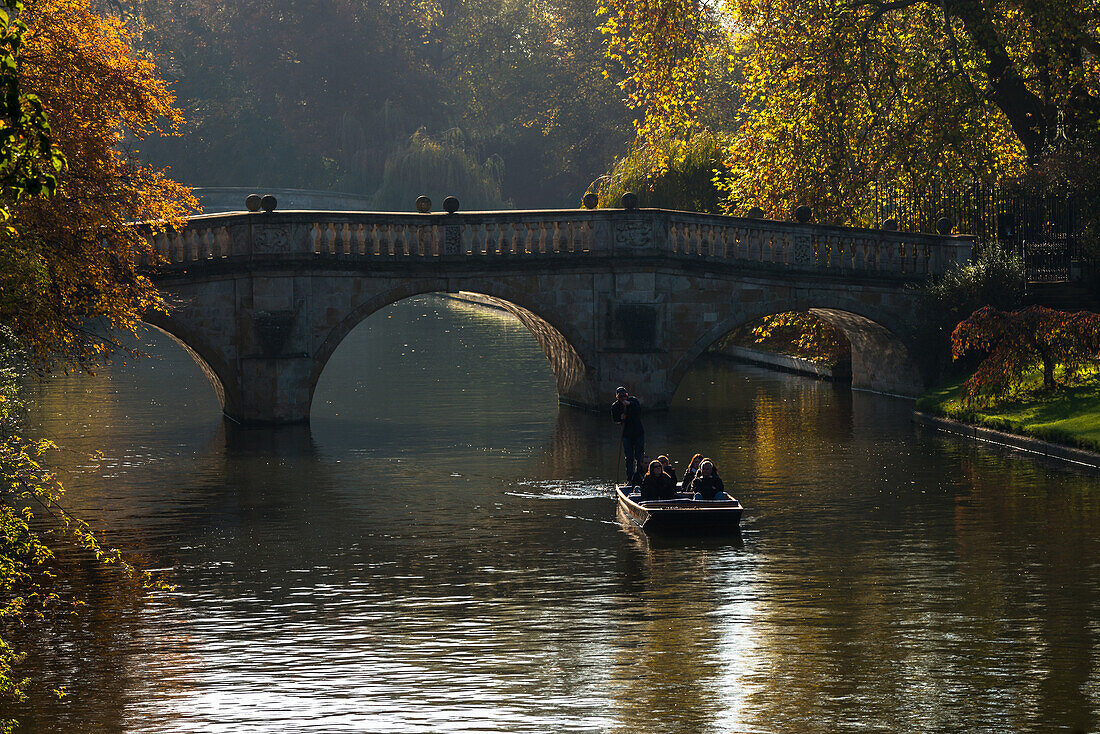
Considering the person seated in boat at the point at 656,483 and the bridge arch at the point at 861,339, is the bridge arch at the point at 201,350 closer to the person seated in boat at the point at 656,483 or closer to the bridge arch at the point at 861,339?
the bridge arch at the point at 861,339

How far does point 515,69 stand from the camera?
99562 millimetres

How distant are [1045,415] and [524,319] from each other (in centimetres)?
1231

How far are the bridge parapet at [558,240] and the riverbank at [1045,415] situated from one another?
4147 mm

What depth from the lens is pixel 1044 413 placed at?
89.7 feet

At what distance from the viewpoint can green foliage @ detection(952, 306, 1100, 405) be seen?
28.2 metres

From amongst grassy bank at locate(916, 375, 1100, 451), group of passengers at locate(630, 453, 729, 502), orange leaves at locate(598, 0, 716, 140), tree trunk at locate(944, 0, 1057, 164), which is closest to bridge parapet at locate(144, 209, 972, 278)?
grassy bank at locate(916, 375, 1100, 451)

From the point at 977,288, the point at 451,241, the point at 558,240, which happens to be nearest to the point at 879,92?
the point at 977,288

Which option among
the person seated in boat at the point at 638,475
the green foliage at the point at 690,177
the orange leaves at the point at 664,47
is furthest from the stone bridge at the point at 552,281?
the green foliage at the point at 690,177

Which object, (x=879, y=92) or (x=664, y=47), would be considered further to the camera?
(x=664, y=47)

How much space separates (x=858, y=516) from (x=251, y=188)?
71.2 meters

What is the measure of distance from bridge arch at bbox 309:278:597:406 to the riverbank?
7385 millimetres

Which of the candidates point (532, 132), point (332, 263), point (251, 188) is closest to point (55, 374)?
point (332, 263)

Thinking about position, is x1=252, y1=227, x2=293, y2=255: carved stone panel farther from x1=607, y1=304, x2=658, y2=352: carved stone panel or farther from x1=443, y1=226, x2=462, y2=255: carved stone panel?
x1=607, y1=304, x2=658, y2=352: carved stone panel

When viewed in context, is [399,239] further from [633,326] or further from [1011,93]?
[1011,93]
